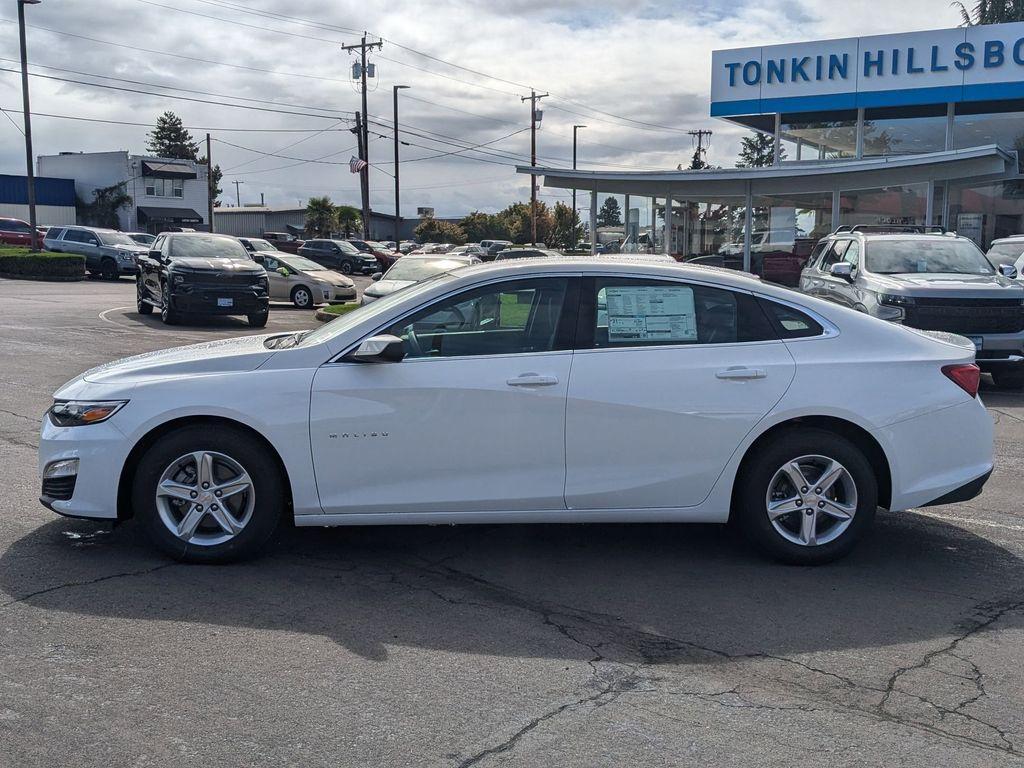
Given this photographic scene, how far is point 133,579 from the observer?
514 centimetres

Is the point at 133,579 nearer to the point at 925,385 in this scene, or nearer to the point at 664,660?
the point at 664,660

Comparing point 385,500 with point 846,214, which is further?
point 846,214

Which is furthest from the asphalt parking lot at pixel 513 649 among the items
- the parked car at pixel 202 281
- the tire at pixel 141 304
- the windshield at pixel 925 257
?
the tire at pixel 141 304

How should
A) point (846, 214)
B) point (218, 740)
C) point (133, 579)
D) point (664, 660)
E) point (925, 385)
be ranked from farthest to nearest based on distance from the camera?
1. point (846, 214)
2. point (925, 385)
3. point (133, 579)
4. point (664, 660)
5. point (218, 740)

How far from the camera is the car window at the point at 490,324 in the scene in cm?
540

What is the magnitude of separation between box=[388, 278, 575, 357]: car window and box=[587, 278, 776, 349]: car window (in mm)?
203

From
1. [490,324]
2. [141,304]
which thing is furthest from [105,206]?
[490,324]

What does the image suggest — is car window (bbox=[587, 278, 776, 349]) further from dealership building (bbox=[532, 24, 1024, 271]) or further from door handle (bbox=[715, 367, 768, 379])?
dealership building (bbox=[532, 24, 1024, 271])

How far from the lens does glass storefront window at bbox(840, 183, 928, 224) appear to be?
27.3 m

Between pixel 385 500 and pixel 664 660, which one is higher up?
pixel 385 500

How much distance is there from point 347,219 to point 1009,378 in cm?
7040

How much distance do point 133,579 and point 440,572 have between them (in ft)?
5.03

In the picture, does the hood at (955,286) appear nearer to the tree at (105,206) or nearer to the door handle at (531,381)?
the door handle at (531,381)

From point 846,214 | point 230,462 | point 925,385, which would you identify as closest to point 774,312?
point 925,385
